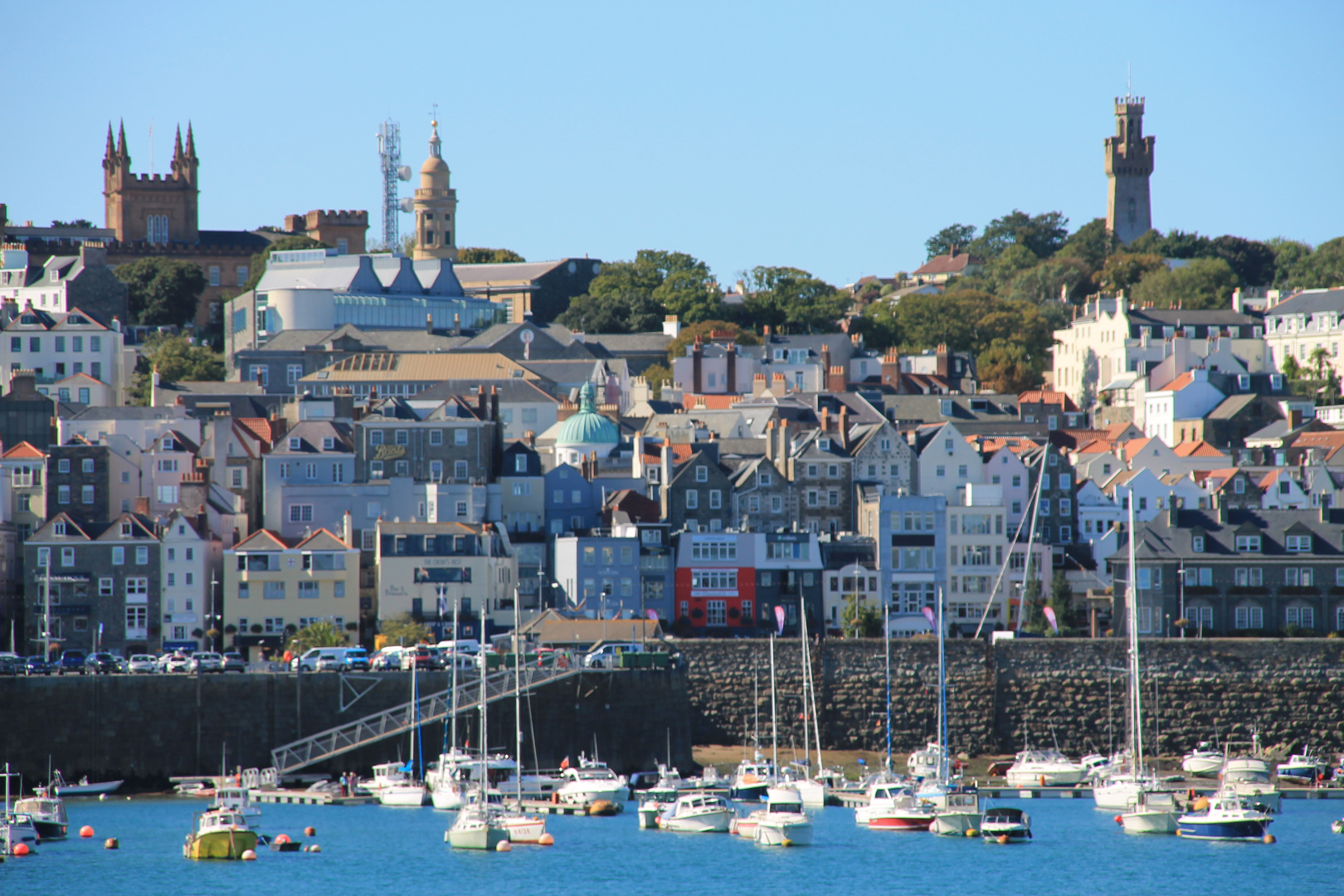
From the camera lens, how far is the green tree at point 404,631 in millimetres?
82125

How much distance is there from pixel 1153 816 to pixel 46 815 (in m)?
29.6

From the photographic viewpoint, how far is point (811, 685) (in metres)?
78.9

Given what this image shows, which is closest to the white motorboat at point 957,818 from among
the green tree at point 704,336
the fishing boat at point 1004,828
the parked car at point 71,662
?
the fishing boat at point 1004,828

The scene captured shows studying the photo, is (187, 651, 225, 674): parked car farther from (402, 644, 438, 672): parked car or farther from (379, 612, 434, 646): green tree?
(379, 612, 434, 646): green tree

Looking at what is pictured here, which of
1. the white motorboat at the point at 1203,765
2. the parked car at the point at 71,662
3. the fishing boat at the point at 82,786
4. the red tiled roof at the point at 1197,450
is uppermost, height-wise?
the red tiled roof at the point at 1197,450

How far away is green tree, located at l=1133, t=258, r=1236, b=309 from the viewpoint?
500 ft

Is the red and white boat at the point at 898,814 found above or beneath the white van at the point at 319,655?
beneath

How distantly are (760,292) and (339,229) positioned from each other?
34.3 meters

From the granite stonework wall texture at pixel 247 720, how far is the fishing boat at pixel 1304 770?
66.4ft

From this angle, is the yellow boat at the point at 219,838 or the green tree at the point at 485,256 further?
the green tree at the point at 485,256

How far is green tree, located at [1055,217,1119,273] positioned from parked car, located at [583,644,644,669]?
93.0 meters

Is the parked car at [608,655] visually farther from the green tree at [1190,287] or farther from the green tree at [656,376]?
the green tree at [1190,287]

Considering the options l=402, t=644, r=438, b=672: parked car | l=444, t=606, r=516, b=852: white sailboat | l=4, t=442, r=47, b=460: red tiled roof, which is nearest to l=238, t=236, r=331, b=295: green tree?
l=4, t=442, r=47, b=460: red tiled roof

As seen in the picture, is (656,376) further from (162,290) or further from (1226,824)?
(1226,824)
